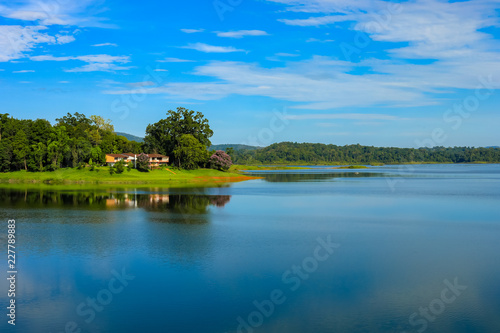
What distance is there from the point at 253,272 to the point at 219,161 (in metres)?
84.8

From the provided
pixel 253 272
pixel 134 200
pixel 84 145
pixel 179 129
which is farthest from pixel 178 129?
pixel 253 272

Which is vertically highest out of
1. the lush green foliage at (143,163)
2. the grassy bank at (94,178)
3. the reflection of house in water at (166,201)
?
the lush green foliage at (143,163)

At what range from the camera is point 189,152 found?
95750mm

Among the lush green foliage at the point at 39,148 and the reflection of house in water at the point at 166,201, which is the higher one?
the lush green foliage at the point at 39,148

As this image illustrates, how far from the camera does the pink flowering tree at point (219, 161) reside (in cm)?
10450

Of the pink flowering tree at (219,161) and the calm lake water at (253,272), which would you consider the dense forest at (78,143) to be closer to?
the pink flowering tree at (219,161)

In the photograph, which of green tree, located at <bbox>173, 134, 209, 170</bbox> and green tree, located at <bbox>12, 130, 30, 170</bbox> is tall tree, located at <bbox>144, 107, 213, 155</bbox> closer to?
green tree, located at <bbox>173, 134, 209, 170</bbox>

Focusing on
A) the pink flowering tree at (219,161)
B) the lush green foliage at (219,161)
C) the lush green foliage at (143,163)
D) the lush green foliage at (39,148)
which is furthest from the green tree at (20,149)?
the lush green foliage at (219,161)

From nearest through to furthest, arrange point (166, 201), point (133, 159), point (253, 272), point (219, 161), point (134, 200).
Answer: point (253, 272) < point (166, 201) < point (134, 200) < point (133, 159) < point (219, 161)

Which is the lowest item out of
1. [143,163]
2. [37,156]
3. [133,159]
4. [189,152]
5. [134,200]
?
[134,200]

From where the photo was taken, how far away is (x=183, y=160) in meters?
102

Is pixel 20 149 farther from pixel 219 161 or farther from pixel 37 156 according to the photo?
pixel 219 161

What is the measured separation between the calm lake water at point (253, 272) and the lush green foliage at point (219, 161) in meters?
64.1

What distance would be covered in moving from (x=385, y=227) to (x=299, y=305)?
1904cm
